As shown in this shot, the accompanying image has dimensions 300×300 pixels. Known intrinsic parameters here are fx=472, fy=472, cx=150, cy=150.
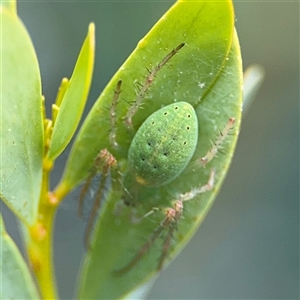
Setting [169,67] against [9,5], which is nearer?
[9,5]

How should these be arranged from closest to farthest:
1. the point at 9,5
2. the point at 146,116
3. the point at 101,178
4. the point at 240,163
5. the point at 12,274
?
1. the point at 9,5
2. the point at 12,274
3. the point at 146,116
4. the point at 101,178
5. the point at 240,163

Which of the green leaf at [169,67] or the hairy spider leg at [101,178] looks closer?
the green leaf at [169,67]

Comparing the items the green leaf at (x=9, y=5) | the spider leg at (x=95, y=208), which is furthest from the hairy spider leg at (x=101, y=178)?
the green leaf at (x=9, y=5)

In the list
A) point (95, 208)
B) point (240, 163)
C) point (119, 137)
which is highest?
point (119, 137)

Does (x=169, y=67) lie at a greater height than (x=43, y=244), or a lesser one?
greater

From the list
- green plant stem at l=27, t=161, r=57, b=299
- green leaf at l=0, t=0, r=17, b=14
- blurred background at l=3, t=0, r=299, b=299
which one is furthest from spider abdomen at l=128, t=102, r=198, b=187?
blurred background at l=3, t=0, r=299, b=299

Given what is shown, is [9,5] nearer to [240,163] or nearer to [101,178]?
[101,178]

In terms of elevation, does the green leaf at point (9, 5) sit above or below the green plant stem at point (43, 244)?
above

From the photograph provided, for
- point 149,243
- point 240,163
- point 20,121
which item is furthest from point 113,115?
point 240,163

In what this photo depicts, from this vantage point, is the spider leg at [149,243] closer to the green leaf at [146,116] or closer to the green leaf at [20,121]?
the green leaf at [146,116]
